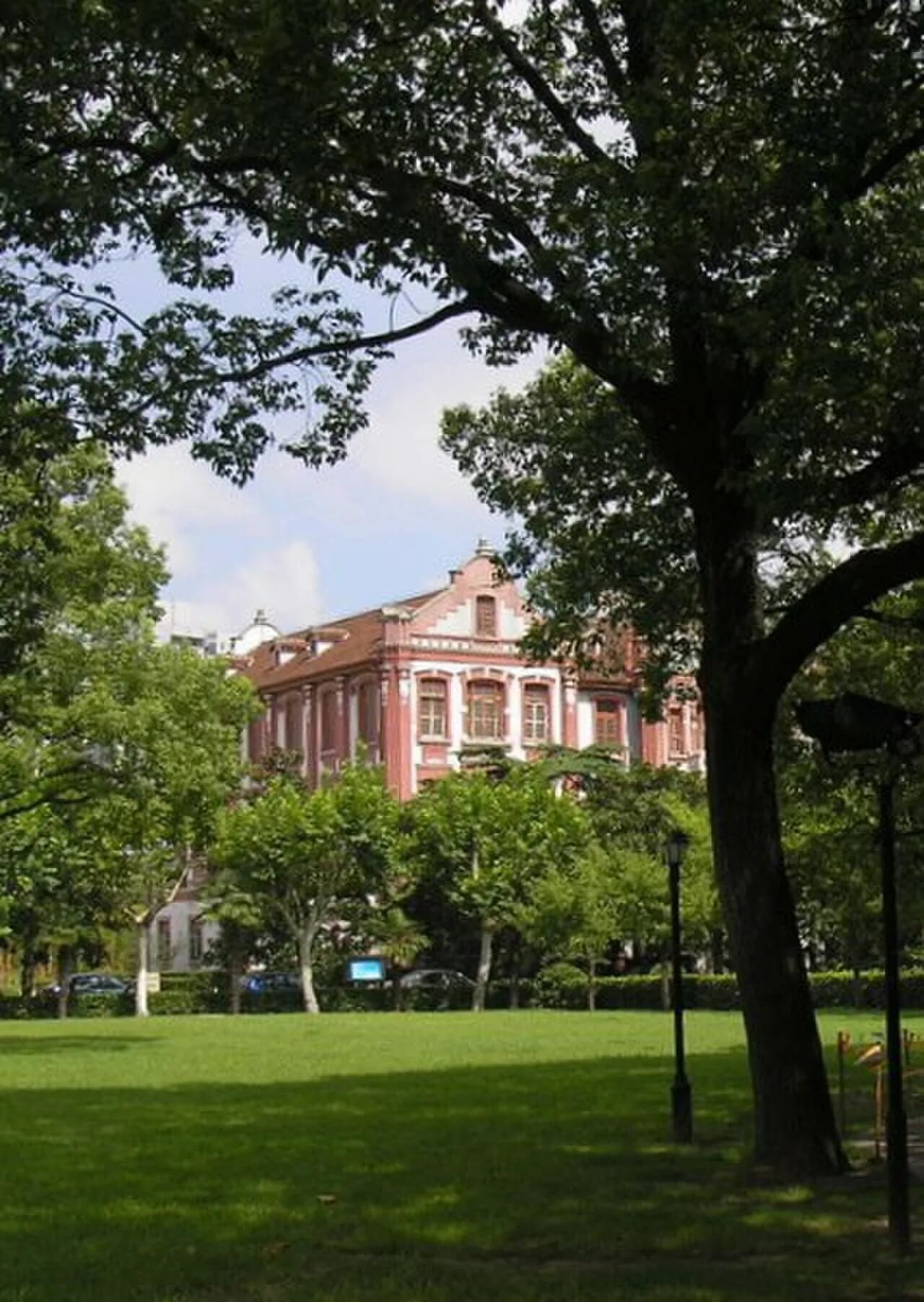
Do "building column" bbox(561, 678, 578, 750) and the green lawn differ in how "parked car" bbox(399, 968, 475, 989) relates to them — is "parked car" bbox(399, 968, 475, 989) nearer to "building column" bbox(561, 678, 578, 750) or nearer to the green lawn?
"building column" bbox(561, 678, 578, 750)

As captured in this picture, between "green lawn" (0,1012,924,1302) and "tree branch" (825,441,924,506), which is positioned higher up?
"tree branch" (825,441,924,506)

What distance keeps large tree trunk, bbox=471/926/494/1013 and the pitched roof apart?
14.6m

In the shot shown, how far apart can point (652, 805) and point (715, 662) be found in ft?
171

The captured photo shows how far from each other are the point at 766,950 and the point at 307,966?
46.4 meters

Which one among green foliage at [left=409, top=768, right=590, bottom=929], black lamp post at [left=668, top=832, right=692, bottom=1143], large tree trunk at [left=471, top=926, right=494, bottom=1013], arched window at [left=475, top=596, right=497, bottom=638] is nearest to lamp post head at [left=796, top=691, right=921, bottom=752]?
black lamp post at [left=668, top=832, right=692, bottom=1143]

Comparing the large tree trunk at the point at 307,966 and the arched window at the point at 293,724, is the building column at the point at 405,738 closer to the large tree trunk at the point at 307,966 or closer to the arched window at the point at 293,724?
the arched window at the point at 293,724

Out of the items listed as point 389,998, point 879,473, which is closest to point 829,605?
point 879,473

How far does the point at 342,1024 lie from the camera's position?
4397cm

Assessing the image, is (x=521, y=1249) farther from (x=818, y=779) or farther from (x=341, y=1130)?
(x=818, y=779)

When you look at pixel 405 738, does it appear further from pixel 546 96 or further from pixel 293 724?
pixel 546 96

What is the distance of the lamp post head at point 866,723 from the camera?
33.1 feet

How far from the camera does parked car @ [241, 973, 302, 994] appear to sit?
61531 mm

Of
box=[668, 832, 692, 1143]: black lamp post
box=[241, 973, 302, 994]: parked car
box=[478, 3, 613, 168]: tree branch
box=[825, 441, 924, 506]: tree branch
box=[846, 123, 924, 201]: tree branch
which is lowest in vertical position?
box=[241, 973, 302, 994]: parked car

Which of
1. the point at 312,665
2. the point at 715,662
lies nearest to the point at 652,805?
the point at 312,665
